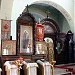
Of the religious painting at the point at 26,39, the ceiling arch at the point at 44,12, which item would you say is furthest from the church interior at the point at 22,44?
the ceiling arch at the point at 44,12

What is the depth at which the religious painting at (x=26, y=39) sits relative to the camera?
472 cm

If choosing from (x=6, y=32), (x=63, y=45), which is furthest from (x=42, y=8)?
(x=6, y=32)

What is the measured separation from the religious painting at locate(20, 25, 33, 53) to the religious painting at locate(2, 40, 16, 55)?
220 mm

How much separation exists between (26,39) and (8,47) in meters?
0.53

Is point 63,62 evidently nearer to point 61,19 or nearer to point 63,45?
point 63,45

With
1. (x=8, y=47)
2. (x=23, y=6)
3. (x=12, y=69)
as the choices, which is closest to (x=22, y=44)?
(x=8, y=47)

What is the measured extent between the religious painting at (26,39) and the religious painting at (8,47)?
220mm

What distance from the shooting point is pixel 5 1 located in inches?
219

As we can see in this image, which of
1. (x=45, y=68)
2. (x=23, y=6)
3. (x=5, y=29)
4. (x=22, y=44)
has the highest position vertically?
(x=23, y=6)

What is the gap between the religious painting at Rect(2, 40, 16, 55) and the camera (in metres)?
4.48

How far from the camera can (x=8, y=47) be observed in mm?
4562

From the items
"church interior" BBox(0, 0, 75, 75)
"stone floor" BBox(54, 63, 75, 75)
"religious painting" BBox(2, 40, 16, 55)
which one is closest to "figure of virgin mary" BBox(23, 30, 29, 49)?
"church interior" BBox(0, 0, 75, 75)

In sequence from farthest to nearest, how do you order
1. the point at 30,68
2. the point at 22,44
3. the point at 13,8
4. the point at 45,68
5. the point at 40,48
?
the point at 13,8 < the point at 40,48 < the point at 22,44 < the point at 45,68 < the point at 30,68

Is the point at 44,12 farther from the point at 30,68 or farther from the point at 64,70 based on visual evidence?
the point at 30,68
